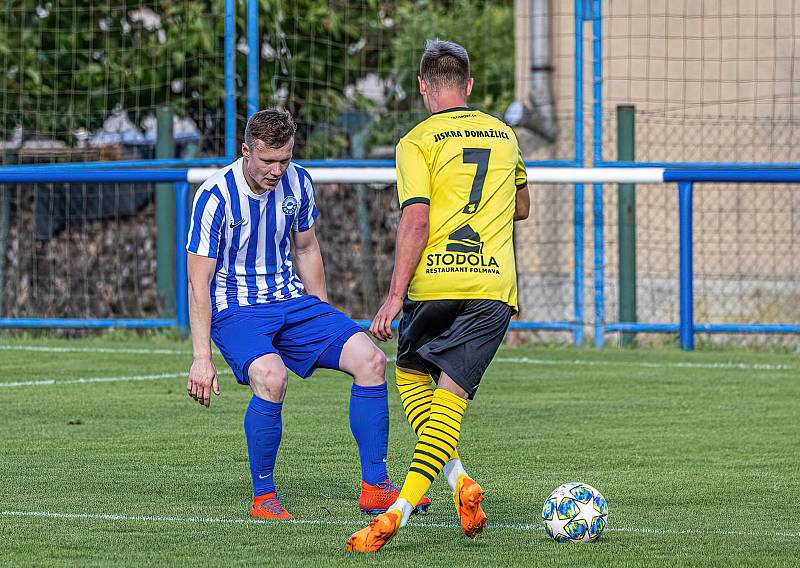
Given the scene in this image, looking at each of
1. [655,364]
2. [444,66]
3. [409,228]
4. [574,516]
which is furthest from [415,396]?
[655,364]

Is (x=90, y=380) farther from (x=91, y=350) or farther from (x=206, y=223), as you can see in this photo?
(x=206, y=223)

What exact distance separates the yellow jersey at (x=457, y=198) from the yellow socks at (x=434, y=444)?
1.21 feet

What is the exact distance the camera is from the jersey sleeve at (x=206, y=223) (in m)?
5.84

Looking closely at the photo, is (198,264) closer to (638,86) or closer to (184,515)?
(184,515)

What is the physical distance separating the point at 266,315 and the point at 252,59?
6.77 m

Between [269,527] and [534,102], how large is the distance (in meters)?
11.1

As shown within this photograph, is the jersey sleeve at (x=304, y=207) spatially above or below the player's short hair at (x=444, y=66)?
below

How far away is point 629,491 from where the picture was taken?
634 cm

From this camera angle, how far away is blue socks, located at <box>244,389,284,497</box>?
225 inches

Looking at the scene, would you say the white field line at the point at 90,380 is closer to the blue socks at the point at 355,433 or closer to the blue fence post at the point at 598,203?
the blue fence post at the point at 598,203

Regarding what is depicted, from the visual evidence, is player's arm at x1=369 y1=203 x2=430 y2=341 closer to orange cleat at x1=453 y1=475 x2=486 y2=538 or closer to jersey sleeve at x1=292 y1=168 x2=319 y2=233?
orange cleat at x1=453 y1=475 x2=486 y2=538

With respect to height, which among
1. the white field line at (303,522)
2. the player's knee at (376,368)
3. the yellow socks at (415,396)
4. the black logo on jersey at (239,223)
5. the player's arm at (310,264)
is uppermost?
the black logo on jersey at (239,223)

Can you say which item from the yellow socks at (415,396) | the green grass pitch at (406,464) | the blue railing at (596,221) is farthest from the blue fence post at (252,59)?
the yellow socks at (415,396)

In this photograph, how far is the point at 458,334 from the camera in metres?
5.46
